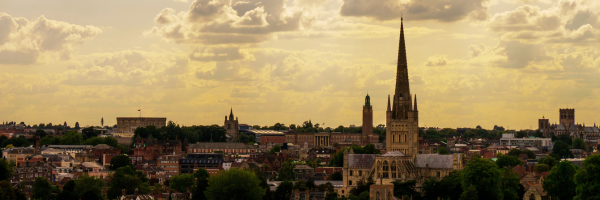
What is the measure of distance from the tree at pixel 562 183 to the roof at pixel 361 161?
88.1ft

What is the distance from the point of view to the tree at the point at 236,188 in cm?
11981

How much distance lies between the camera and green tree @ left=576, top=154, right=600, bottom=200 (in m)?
96.9

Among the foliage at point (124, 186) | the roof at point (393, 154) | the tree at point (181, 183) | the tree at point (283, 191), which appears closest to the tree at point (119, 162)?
the tree at point (181, 183)

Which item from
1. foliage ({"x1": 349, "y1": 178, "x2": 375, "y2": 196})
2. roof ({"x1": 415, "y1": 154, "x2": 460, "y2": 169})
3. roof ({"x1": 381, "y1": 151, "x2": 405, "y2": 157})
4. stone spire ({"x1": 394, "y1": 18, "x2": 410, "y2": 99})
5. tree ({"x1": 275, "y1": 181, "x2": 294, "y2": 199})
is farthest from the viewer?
stone spire ({"x1": 394, "y1": 18, "x2": 410, "y2": 99})

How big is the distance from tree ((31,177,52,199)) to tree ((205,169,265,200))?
73.4ft

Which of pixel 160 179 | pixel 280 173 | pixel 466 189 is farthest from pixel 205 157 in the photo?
pixel 466 189

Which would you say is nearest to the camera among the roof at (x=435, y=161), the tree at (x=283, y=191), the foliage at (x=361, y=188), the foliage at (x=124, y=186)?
the foliage at (x=361, y=188)

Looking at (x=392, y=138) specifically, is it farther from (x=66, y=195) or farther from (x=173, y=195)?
(x=66, y=195)

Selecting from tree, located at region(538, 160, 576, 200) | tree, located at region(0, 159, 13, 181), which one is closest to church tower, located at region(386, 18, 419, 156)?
tree, located at region(538, 160, 576, 200)

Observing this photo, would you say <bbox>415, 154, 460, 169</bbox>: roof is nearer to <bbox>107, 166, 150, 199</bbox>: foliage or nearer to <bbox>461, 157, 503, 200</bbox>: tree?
<bbox>461, 157, 503, 200</bbox>: tree

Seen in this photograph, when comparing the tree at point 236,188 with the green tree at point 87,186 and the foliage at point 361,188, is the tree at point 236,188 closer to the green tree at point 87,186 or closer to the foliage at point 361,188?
the foliage at point 361,188

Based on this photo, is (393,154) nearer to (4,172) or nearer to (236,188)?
(236,188)

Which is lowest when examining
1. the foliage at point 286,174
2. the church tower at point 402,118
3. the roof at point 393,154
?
the foliage at point 286,174

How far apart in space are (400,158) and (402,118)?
18080 mm
